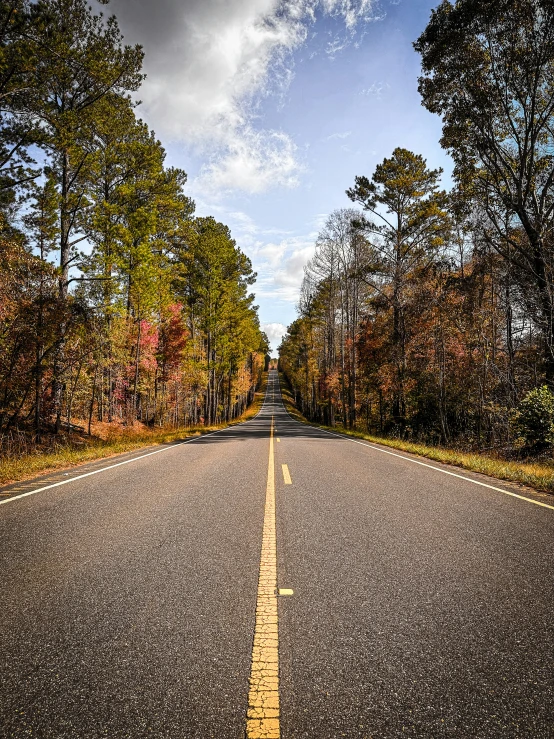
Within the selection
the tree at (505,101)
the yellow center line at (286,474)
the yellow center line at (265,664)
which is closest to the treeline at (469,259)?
the tree at (505,101)

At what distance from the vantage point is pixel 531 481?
20.7 feet

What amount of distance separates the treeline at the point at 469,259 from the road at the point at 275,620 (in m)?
8.55

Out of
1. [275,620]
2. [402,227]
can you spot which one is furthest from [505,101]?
[275,620]

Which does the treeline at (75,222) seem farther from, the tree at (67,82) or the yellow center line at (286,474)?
the yellow center line at (286,474)

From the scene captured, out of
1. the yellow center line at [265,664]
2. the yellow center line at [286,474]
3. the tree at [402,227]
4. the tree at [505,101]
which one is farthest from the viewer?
the tree at [402,227]

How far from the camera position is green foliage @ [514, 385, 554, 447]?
390 inches

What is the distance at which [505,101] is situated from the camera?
10656 mm

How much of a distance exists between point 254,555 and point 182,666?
145 cm

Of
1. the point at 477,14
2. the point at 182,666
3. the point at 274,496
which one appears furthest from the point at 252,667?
the point at 477,14

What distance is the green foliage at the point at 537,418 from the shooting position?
9.90 meters

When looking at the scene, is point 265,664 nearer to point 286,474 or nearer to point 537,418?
point 286,474

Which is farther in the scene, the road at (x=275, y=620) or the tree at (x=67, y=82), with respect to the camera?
the tree at (x=67, y=82)

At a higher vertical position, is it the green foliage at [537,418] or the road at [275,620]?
the green foliage at [537,418]

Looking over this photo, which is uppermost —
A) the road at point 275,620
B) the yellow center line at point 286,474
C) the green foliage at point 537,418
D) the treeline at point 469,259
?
the treeline at point 469,259
